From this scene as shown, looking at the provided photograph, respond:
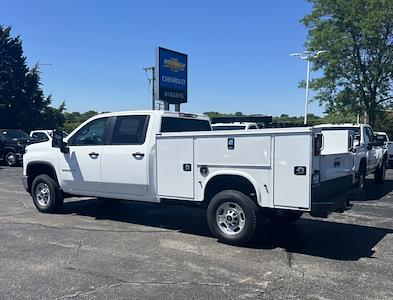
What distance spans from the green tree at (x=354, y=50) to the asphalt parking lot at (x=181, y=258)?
1725 cm

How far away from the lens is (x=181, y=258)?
6250mm

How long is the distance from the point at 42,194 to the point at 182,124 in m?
3.34

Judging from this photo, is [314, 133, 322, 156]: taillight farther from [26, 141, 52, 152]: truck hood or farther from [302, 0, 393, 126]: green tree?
[302, 0, 393, 126]: green tree

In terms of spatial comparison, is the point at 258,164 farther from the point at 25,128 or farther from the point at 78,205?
the point at 25,128

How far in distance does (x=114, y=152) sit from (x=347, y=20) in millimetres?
19851

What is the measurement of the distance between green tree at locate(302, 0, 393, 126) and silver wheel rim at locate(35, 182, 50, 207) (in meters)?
19.4

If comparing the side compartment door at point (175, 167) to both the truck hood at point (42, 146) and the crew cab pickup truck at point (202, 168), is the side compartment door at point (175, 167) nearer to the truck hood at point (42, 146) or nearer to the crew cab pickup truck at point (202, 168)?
the crew cab pickup truck at point (202, 168)

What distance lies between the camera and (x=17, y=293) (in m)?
4.89

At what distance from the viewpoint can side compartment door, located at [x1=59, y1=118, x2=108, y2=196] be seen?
853 cm

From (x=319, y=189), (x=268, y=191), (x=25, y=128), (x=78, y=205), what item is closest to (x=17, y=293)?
(x=268, y=191)

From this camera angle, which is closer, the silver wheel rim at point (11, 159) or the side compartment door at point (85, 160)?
the side compartment door at point (85, 160)

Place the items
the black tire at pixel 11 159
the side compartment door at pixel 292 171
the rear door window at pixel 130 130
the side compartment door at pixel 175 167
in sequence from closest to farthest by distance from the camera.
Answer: the side compartment door at pixel 292 171
the side compartment door at pixel 175 167
the rear door window at pixel 130 130
the black tire at pixel 11 159

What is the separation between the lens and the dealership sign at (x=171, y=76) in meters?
19.5

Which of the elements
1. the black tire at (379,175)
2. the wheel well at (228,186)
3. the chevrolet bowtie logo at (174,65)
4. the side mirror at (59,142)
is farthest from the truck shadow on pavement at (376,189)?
the chevrolet bowtie logo at (174,65)
